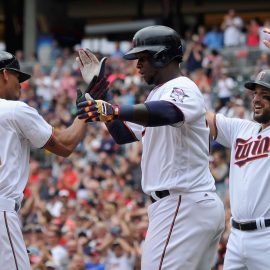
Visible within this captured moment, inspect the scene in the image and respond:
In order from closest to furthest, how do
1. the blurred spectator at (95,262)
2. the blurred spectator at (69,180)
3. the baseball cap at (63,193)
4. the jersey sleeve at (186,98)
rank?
1. the jersey sleeve at (186,98)
2. the blurred spectator at (95,262)
3. the baseball cap at (63,193)
4. the blurred spectator at (69,180)

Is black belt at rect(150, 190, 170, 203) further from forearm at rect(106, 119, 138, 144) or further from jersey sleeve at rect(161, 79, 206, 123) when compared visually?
forearm at rect(106, 119, 138, 144)

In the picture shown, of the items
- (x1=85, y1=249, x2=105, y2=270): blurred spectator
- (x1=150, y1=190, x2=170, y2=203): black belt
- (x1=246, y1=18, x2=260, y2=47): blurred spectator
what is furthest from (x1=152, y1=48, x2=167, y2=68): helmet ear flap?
(x1=246, y1=18, x2=260, y2=47): blurred spectator

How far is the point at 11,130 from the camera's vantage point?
5664 millimetres

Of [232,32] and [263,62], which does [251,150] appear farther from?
[232,32]

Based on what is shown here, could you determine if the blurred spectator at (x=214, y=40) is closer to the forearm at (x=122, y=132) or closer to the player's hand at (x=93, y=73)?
the forearm at (x=122, y=132)

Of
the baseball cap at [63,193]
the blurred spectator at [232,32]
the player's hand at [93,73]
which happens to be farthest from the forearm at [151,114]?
the blurred spectator at [232,32]

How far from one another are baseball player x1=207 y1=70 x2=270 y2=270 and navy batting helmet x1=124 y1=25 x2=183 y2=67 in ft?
3.47

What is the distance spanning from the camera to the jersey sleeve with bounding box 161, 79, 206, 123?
5.27 meters

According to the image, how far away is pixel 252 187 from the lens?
6.27 metres

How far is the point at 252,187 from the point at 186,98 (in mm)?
1235

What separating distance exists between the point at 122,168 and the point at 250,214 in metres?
7.77

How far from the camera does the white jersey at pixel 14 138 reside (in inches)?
222

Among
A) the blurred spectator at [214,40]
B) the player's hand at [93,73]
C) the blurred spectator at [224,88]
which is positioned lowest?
the blurred spectator at [214,40]

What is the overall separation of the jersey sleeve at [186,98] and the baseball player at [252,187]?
3.49 feet
